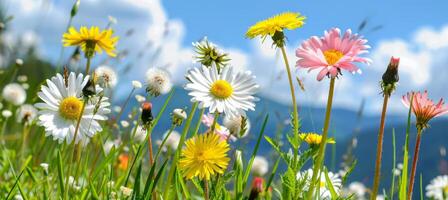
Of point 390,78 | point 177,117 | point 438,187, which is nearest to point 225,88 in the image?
point 177,117

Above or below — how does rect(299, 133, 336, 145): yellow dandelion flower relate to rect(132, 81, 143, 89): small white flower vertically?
below

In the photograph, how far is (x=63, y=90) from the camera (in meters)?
1.69

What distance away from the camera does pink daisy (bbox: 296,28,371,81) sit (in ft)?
4.54

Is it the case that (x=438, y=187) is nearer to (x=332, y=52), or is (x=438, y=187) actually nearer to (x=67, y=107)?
(x=332, y=52)

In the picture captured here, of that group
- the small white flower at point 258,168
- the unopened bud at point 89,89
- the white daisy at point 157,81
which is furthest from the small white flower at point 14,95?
the unopened bud at point 89,89

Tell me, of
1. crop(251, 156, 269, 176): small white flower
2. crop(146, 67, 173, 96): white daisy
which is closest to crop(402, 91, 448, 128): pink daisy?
crop(146, 67, 173, 96): white daisy

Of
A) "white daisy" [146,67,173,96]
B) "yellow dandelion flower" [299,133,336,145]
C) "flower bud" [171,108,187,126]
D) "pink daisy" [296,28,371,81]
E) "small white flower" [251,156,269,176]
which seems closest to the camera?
"pink daisy" [296,28,371,81]

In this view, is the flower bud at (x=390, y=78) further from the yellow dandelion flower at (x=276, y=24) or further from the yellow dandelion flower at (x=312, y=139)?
the yellow dandelion flower at (x=312, y=139)

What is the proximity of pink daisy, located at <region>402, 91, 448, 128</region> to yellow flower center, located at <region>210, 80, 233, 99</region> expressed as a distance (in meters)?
0.47

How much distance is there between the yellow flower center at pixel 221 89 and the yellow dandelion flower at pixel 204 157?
0.11m

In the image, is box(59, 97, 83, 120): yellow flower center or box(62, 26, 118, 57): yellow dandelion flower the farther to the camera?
box(62, 26, 118, 57): yellow dandelion flower

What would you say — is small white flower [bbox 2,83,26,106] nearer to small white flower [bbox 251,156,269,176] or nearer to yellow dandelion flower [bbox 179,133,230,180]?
small white flower [bbox 251,156,269,176]

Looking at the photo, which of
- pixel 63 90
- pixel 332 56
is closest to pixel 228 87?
pixel 332 56

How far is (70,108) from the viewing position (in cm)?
167
